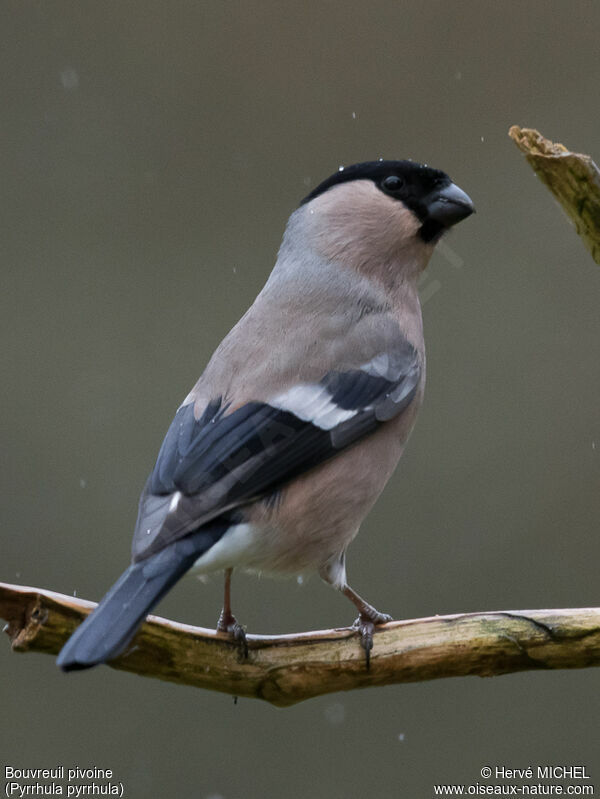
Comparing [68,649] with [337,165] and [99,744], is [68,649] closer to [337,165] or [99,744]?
[99,744]

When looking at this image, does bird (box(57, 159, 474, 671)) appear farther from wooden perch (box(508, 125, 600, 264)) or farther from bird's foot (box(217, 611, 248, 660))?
wooden perch (box(508, 125, 600, 264))

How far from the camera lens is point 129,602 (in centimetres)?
221

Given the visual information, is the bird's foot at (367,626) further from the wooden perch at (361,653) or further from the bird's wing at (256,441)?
the bird's wing at (256,441)

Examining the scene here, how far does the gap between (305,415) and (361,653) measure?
0.55 meters

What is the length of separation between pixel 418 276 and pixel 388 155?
2105 millimetres

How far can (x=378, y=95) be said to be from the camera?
5.55 m

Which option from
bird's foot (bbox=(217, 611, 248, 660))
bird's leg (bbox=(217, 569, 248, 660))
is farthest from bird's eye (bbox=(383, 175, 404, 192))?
bird's foot (bbox=(217, 611, 248, 660))

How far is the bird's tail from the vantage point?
207 centimetres

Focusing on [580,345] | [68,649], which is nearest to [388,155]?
[580,345]

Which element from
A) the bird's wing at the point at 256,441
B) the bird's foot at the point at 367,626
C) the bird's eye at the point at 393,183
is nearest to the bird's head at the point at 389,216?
the bird's eye at the point at 393,183

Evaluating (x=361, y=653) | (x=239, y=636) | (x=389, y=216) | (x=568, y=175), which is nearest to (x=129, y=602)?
(x=239, y=636)

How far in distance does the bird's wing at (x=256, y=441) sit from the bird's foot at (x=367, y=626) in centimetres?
36

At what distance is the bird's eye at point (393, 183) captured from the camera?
3264 millimetres

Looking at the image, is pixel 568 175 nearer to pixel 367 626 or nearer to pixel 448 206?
pixel 448 206
